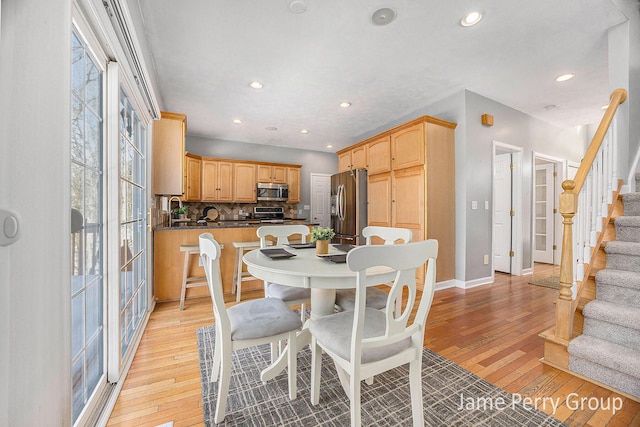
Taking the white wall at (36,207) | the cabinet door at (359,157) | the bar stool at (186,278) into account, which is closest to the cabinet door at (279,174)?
the cabinet door at (359,157)

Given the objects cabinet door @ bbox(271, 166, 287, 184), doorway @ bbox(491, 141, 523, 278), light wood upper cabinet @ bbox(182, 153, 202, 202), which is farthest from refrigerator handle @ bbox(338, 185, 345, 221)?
light wood upper cabinet @ bbox(182, 153, 202, 202)

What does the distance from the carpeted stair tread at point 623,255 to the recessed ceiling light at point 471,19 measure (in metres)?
2.02

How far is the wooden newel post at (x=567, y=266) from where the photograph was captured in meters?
1.76

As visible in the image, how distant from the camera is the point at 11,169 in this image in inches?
23.8

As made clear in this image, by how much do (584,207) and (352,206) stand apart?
115 inches

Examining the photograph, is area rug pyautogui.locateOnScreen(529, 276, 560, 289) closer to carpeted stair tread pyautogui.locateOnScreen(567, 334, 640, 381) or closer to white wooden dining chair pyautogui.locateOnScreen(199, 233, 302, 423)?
carpeted stair tread pyautogui.locateOnScreen(567, 334, 640, 381)

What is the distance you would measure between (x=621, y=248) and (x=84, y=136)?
3.38m

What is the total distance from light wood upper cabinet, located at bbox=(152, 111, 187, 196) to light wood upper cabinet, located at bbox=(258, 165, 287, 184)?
2.91 meters

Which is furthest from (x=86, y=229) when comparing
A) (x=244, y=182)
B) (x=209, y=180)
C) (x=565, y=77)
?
(x=565, y=77)

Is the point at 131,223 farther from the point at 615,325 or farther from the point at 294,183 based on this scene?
the point at 294,183

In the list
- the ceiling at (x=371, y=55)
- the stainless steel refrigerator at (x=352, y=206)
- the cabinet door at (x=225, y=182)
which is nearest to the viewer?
the ceiling at (x=371, y=55)

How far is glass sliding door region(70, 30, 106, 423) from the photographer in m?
1.18

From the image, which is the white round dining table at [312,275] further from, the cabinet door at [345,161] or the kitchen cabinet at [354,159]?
the cabinet door at [345,161]

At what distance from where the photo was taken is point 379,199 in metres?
4.18
